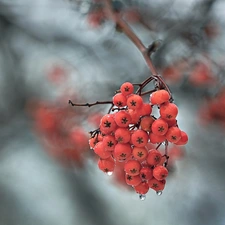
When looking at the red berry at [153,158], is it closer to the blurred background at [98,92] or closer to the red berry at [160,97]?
the red berry at [160,97]

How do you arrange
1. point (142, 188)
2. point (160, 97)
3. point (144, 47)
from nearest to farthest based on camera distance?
1. point (160, 97)
2. point (142, 188)
3. point (144, 47)

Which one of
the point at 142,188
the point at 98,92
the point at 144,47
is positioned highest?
the point at 98,92

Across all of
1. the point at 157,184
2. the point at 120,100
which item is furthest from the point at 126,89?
the point at 157,184

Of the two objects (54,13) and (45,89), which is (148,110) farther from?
(45,89)

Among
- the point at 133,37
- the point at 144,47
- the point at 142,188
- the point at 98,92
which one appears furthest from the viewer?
the point at 98,92

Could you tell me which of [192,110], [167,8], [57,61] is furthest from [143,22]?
[57,61]

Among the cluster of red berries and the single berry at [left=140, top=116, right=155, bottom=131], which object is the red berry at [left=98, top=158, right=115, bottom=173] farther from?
the single berry at [left=140, top=116, right=155, bottom=131]

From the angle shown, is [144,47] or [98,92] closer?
[144,47]

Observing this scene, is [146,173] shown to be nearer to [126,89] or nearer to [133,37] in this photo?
[126,89]

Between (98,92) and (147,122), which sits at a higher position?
(98,92)

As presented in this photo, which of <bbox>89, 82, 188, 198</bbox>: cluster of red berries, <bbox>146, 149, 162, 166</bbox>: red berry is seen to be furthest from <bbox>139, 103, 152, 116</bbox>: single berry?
<bbox>146, 149, 162, 166</bbox>: red berry
